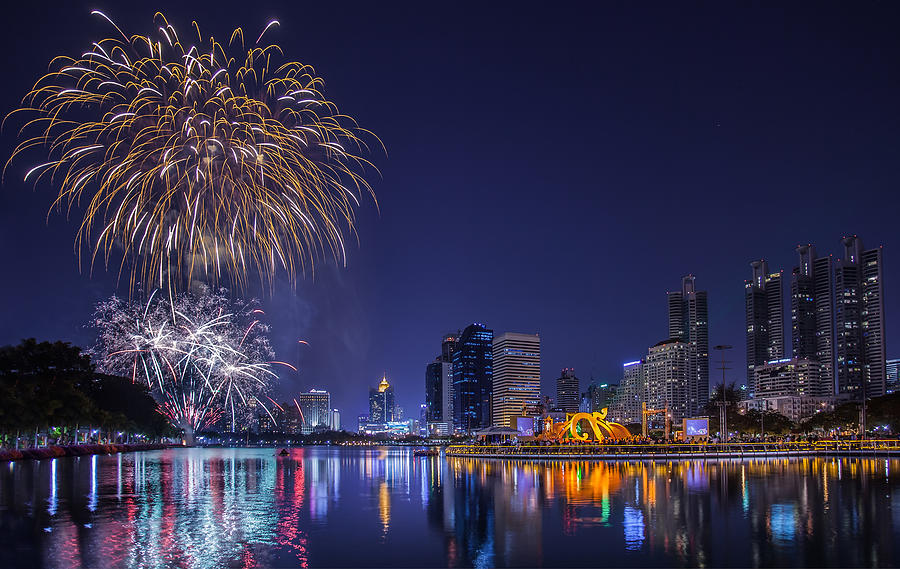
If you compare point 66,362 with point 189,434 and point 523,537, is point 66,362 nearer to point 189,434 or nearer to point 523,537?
point 523,537

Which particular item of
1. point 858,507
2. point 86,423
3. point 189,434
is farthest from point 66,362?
point 189,434

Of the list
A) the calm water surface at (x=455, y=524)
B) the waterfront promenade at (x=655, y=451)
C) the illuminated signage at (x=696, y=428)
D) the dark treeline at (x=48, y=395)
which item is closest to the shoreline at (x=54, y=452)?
the dark treeline at (x=48, y=395)

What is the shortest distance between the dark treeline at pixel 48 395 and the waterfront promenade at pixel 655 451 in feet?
135

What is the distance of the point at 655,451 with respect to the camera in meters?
68.9

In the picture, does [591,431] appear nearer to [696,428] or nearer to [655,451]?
[696,428]

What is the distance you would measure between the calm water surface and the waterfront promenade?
3019cm

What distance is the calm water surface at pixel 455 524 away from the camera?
16109 millimetres

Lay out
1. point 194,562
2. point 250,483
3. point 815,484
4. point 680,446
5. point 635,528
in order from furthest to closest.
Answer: point 680,446
point 250,483
point 815,484
point 635,528
point 194,562

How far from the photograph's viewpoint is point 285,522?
21.9 metres

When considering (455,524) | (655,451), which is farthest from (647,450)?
(455,524)

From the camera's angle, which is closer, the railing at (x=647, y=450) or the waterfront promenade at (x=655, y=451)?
the waterfront promenade at (x=655, y=451)

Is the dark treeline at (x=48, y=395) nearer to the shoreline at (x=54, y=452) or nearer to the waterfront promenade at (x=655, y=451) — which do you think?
the shoreline at (x=54, y=452)

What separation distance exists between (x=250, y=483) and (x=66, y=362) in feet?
167

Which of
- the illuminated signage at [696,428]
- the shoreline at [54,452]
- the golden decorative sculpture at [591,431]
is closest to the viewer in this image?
the shoreline at [54,452]
